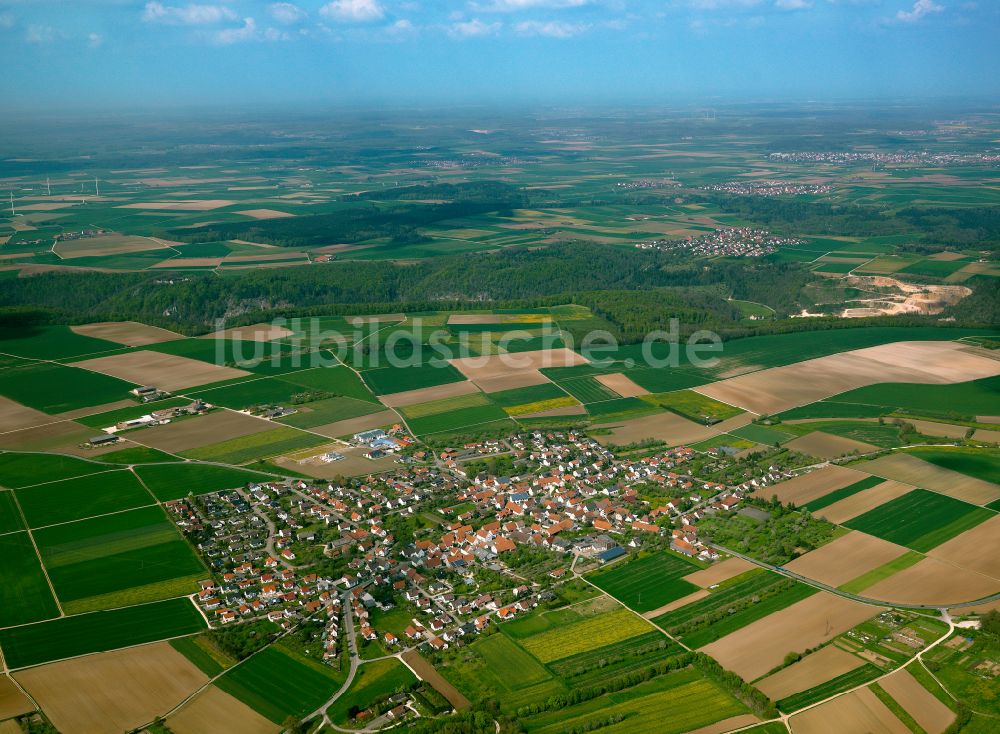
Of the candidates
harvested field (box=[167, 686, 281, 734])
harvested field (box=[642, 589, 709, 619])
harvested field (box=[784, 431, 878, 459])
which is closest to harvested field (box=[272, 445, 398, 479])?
harvested field (box=[642, 589, 709, 619])

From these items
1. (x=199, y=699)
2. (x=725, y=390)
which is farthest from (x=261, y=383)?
(x=199, y=699)

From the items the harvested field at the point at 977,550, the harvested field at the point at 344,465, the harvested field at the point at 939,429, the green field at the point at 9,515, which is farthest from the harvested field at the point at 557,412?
the green field at the point at 9,515

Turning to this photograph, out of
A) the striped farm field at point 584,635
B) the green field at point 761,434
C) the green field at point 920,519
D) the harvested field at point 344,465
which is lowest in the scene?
the striped farm field at point 584,635

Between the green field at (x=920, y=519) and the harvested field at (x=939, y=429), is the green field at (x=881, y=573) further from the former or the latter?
the harvested field at (x=939, y=429)

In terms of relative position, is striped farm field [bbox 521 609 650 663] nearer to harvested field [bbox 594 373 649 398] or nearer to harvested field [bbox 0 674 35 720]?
harvested field [bbox 0 674 35 720]

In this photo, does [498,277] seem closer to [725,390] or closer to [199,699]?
[725,390]
